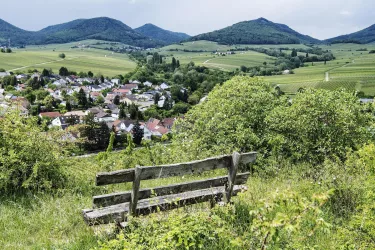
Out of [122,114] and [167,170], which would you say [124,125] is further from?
[167,170]

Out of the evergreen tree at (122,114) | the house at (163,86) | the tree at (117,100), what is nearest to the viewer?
the evergreen tree at (122,114)

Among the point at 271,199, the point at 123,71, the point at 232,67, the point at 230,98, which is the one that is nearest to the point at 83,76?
the point at 123,71

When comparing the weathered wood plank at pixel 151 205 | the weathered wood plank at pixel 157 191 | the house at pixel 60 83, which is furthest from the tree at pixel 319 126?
the house at pixel 60 83

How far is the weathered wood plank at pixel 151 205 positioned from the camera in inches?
196

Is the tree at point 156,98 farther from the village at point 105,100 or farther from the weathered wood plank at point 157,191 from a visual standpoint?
the weathered wood plank at point 157,191

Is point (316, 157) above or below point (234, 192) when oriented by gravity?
below

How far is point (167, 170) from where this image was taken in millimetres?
5109

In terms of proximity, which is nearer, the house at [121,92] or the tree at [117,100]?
the tree at [117,100]

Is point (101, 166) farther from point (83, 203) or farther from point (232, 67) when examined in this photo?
point (232, 67)

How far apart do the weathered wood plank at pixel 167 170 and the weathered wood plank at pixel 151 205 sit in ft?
1.28

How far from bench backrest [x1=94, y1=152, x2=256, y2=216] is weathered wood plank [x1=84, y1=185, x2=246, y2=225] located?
0.10 meters

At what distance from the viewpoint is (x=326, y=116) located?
11578 millimetres

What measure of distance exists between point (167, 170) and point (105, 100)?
109 meters

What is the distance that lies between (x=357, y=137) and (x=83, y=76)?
13826cm
